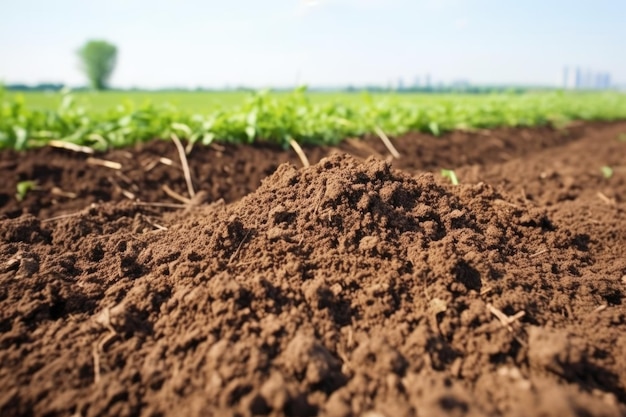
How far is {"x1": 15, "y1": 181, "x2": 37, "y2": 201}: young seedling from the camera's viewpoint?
4543 mm

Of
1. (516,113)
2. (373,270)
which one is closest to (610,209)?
(373,270)

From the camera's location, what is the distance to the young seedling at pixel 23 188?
454cm

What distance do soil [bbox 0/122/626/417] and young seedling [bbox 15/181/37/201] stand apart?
1.60 m

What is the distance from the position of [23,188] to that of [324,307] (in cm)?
403

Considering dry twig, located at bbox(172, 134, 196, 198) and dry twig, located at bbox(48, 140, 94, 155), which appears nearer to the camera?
dry twig, located at bbox(172, 134, 196, 198)

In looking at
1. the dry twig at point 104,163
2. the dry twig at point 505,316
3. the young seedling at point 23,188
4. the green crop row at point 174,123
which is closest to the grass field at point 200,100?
the green crop row at point 174,123

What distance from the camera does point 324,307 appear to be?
6.08 feet

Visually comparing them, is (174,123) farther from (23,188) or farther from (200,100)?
(200,100)

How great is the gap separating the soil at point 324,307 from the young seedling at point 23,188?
160cm

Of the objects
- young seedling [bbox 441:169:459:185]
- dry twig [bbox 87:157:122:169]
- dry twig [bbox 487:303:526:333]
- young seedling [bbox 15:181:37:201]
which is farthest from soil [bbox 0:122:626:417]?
dry twig [bbox 87:157:122:169]

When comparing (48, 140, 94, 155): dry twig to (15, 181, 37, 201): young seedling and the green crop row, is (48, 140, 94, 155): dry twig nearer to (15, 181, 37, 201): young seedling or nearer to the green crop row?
the green crop row

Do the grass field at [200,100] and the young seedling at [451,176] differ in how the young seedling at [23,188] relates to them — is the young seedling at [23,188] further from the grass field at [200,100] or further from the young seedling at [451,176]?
the young seedling at [451,176]

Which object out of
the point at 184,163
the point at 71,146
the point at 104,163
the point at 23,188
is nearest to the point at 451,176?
the point at 184,163

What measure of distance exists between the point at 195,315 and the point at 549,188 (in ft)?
13.8
